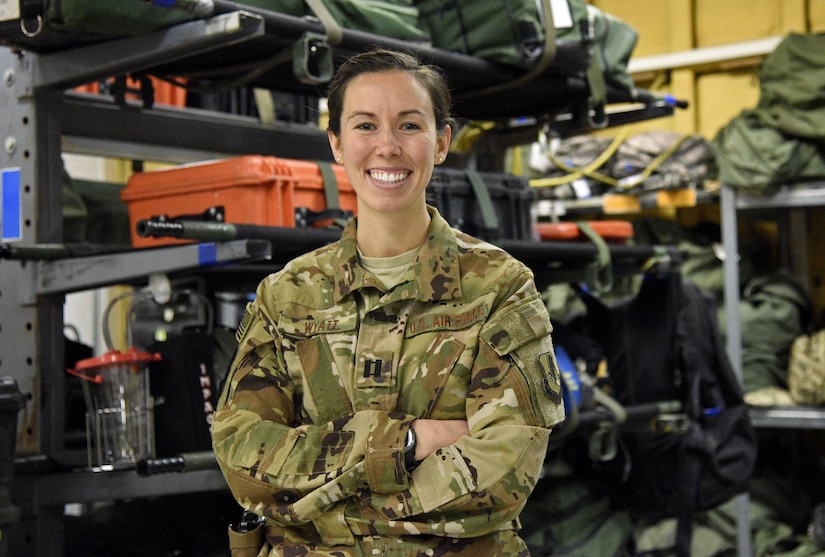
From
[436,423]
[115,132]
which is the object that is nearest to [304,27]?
[115,132]

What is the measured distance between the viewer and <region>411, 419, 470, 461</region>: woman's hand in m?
1.86

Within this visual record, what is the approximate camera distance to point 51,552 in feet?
9.78

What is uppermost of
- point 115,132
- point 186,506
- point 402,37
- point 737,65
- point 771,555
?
point 737,65

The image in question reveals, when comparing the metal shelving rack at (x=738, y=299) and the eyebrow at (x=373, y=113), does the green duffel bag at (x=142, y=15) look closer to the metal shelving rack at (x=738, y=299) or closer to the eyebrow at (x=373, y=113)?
the eyebrow at (x=373, y=113)

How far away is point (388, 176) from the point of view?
1.93 metres

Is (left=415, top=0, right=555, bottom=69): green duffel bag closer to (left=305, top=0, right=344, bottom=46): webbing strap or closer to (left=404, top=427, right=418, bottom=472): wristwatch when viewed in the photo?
(left=305, top=0, right=344, bottom=46): webbing strap

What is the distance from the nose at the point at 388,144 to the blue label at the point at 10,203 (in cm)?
150

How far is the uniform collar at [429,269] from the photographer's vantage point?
1.94 metres

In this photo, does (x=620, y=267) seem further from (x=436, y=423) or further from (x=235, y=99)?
(x=436, y=423)

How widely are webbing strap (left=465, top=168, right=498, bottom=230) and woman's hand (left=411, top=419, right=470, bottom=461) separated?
74.9 inches

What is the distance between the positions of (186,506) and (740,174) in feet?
10.5

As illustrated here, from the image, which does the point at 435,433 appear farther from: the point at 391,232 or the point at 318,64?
the point at 318,64

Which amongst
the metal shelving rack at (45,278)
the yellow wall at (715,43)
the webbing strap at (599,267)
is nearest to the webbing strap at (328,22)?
the metal shelving rack at (45,278)

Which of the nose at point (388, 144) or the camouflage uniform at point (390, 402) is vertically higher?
the nose at point (388, 144)
